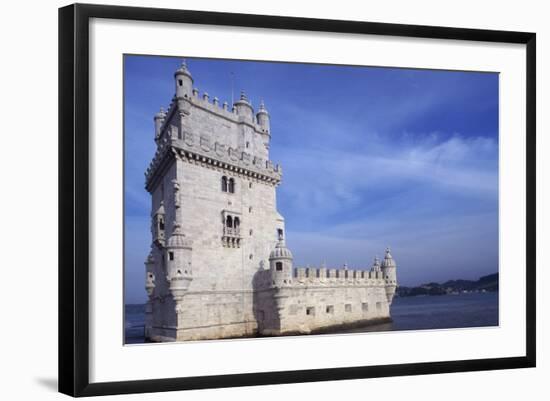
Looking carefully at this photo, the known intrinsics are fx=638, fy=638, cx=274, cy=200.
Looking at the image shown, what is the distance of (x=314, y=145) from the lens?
8312mm

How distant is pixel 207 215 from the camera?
802cm

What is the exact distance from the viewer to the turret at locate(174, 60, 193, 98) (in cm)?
764

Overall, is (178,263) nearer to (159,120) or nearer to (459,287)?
(159,120)

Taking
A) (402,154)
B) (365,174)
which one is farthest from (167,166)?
(402,154)

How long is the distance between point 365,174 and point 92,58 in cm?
371

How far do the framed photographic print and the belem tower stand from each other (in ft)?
0.08

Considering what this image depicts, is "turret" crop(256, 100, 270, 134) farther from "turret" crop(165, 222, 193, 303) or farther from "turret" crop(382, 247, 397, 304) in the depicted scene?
"turret" crop(382, 247, 397, 304)

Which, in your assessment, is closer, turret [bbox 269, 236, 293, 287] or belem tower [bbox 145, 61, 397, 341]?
belem tower [bbox 145, 61, 397, 341]

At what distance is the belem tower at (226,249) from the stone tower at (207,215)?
0.04ft

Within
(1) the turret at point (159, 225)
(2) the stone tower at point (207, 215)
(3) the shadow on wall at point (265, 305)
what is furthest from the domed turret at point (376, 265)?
(1) the turret at point (159, 225)

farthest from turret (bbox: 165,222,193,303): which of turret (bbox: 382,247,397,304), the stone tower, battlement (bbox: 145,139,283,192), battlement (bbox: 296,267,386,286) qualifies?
turret (bbox: 382,247,397,304)

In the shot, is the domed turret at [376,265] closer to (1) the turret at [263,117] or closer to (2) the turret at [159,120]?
(1) the turret at [263,117]

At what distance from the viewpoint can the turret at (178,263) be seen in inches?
299

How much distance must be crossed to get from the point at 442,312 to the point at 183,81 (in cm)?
453
